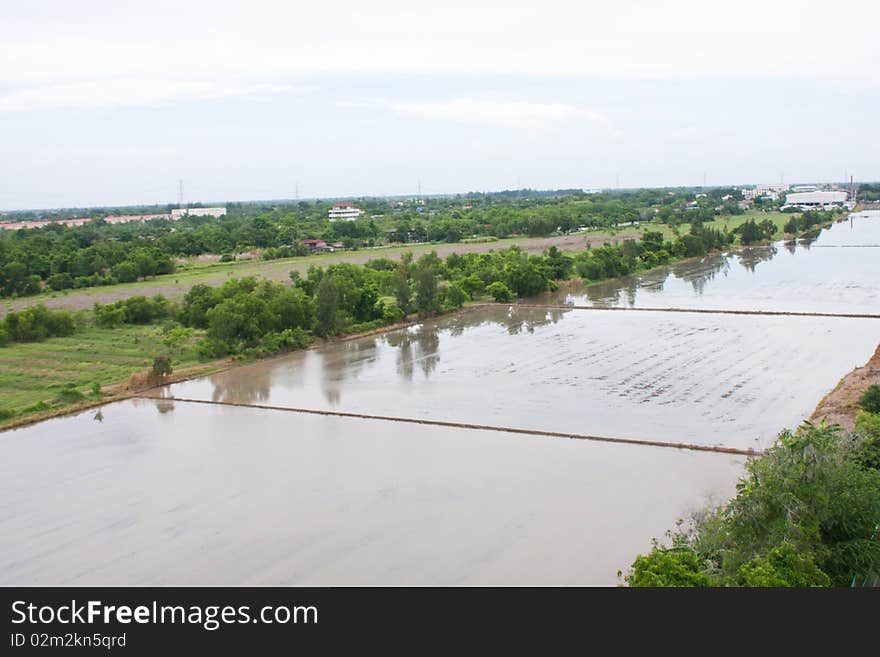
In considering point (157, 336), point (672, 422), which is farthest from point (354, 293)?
point (672, 422)

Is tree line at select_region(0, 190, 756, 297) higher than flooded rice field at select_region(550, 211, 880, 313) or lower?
higher

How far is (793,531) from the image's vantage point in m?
6.71

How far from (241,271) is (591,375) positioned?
22130 mm

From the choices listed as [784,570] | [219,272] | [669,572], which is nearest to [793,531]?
[784,570]

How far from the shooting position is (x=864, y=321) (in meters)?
20.2

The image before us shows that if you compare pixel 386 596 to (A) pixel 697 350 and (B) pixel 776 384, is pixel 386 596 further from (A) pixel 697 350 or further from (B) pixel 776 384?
(A) pixel 697 350

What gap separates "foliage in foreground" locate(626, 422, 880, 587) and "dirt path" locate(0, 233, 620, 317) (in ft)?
73.9

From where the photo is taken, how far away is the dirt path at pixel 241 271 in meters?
26.7

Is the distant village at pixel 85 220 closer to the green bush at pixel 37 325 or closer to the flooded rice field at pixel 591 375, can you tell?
the green bush at pixel 37 325

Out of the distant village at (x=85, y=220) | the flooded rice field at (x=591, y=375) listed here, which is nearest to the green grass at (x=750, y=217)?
the flooded rice field at (x=591, y=375)

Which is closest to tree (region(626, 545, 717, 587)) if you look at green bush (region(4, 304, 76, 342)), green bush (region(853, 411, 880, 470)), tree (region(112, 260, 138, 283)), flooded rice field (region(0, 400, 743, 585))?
flooded rice field (region(0, 400, 743, 585))

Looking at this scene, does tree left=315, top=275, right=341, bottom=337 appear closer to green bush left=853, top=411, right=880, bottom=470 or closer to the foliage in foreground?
green bush left=853, top=411, right=880, bottom=470

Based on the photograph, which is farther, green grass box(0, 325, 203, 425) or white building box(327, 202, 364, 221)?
white building box(327, 202, 364, 221)

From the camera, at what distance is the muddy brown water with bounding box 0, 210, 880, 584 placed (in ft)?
26.4
